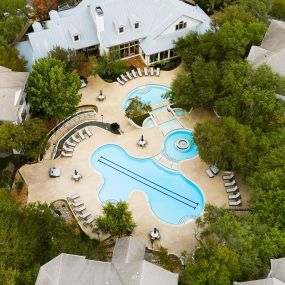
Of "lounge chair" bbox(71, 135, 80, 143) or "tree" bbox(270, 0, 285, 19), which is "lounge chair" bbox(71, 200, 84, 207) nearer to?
"lounge chair" bbox(71, 135, 80, 143)

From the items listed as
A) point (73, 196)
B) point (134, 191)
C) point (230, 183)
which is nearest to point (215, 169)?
point (230, 183)

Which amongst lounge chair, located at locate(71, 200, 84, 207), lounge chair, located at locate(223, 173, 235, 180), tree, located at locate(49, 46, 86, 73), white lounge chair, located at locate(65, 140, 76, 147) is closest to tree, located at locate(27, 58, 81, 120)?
white lounge chair, located at locate(65, 140, 76, 147)

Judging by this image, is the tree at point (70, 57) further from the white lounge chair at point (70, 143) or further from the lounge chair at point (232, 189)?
the lounge chair at point (232, 189)

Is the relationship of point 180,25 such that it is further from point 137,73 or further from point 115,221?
point 115,221

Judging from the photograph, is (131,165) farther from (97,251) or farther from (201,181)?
(97,251)

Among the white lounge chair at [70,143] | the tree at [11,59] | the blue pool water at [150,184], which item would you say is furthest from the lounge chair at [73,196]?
the tree at [11,59]

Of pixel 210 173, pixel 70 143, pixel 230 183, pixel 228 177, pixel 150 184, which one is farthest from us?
pixel 70 143

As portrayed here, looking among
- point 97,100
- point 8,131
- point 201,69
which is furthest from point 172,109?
point 8,131

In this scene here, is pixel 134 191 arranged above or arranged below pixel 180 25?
below
